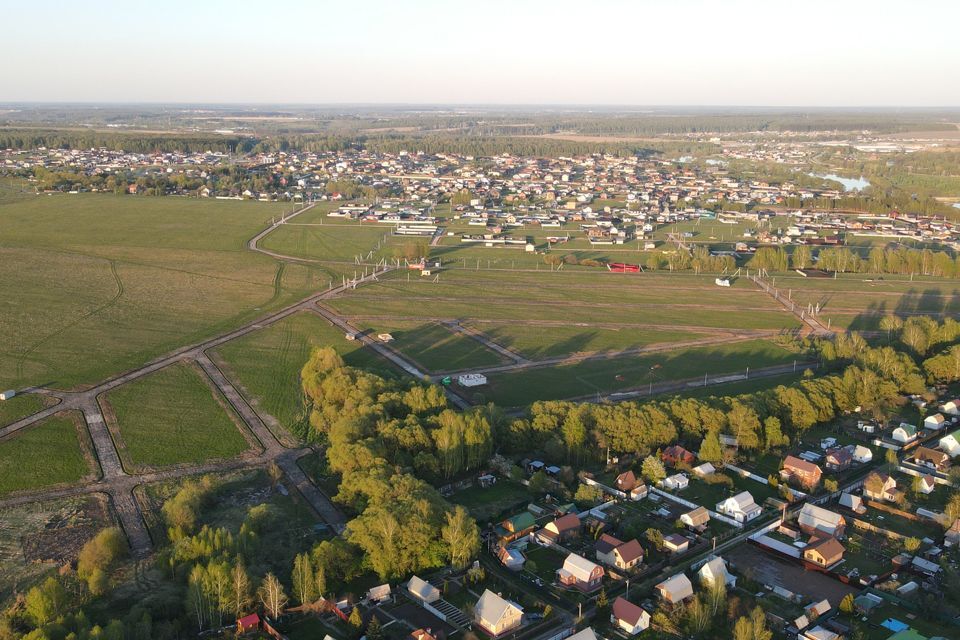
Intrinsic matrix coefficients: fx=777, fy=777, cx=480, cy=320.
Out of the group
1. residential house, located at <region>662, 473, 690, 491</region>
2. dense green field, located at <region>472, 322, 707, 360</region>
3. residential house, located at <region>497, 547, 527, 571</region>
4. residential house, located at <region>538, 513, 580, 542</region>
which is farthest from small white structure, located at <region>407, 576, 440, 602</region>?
dense green field, located at <region>472, 322, 707, 360</region>

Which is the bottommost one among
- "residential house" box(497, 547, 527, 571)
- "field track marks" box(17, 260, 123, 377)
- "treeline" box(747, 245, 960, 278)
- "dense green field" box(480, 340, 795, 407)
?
"residential house" box(497, 547, 527, 571)

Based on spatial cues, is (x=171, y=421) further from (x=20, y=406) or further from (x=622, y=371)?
(x=622, y=371)

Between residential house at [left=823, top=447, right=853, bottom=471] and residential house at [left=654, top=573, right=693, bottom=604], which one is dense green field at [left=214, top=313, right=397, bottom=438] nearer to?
residential house at [left=654, top=573, right=693, bottom=604]

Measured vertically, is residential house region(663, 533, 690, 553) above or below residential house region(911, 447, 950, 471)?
below

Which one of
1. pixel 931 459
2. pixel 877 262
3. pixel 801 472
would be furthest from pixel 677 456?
pixel 877 262

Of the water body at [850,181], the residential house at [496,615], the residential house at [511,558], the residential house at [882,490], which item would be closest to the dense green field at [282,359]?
the residential house at [511,558]

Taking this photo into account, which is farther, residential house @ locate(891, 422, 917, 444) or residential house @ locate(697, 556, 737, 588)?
residential house @ locate(891, 422, 917, 444)

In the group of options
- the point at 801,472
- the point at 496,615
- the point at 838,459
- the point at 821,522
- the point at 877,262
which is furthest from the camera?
the point at 877,262
